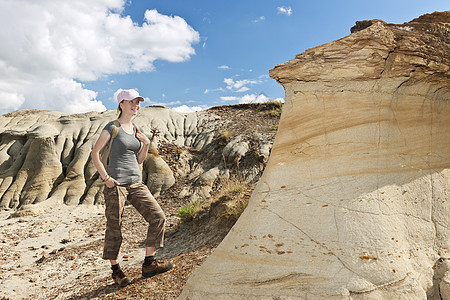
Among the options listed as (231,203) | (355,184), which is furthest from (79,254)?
(355,184)

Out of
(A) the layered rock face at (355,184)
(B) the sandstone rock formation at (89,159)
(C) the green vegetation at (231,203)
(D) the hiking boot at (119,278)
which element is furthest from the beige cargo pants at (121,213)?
(B) the sandstone rock formation at (89,159)

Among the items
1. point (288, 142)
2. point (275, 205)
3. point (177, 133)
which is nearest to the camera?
point (275, 205)

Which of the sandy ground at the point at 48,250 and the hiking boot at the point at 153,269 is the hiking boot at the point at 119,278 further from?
the sandy ground at the point at 48,250

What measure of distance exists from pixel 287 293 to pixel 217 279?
0.53 meters

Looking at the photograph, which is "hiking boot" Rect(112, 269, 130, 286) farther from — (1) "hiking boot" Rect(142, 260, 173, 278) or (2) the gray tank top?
(2) the gray tank top

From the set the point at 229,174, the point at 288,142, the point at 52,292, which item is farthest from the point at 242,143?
the point at 288,142

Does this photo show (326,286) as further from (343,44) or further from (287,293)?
(343,44)

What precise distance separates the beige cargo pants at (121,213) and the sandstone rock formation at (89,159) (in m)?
7.18

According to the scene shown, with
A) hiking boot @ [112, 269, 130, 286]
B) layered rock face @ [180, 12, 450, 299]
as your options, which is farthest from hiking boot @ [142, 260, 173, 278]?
layered rock face @ [180, 12, 450, 299]

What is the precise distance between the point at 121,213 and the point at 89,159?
34.9 feet

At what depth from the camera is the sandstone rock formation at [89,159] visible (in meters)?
11.9

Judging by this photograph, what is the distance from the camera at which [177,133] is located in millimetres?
15734

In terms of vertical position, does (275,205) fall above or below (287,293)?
above

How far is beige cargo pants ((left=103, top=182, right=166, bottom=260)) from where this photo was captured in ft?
11.7
